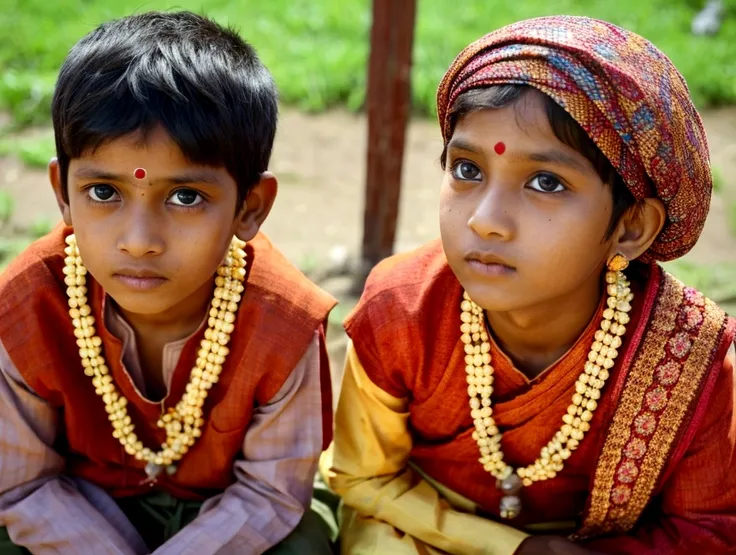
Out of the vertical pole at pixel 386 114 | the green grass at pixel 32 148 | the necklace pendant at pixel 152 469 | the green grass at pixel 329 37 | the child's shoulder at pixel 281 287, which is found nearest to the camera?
the child's shoulder at pixel 281 287

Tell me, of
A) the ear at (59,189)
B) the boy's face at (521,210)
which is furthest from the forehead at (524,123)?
the ear at (59,189)

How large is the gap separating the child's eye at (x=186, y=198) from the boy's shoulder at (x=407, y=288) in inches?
19.6

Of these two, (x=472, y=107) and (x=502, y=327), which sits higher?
(x=472, y=107)

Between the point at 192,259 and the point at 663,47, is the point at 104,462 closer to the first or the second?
the point at 192,259

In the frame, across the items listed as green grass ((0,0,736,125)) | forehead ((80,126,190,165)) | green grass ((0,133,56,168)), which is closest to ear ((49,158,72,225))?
forehead ((80,126,190,165))

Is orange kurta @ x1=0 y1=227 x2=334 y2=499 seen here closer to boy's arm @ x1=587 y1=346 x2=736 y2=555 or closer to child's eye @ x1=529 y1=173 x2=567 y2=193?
child's eye @ x1=529 y1=173 x2=567 y2=193

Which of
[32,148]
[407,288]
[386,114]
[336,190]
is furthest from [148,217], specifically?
[32,148]

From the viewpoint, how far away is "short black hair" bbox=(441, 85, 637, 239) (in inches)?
77.9

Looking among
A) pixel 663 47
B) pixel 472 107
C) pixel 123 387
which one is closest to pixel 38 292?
pixel 123 387

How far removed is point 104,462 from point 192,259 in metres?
0.70

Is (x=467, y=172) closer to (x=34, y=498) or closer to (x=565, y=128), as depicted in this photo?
(x=565, y=128)

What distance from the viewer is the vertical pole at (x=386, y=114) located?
3648 mm

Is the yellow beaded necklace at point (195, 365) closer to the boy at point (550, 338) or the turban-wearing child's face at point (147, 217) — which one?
the turban-wearing child's face at point (147, 217)

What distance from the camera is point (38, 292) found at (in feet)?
7.59
